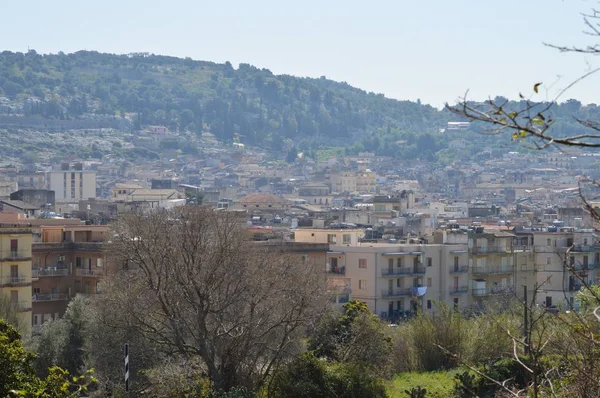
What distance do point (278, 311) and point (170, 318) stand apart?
262 cm

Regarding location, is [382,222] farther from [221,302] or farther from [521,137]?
[521,137]

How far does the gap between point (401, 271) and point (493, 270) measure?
498 centimetres

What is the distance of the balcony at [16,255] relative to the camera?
38781mm

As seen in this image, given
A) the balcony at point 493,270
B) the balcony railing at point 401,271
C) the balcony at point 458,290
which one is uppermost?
the balcony railing at point 401,271

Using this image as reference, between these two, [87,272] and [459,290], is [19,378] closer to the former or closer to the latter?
[87,272]

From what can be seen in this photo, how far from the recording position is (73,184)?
15962 cm

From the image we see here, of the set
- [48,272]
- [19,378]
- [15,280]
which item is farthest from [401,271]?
[19,378]

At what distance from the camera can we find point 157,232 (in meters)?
31.4

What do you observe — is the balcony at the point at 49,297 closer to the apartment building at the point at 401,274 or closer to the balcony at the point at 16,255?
the balcony at the point at 16,255

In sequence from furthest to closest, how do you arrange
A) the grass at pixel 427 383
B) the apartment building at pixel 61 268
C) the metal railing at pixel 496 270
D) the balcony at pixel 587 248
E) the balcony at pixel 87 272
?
the balcony at pixel 587 248
the metal railing at pixel 496 270
the balcony at pixel 87 272
the apartment building at pixel 61 268
the grass at pixel 427 383

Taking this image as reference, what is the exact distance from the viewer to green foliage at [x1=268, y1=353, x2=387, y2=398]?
88.2 ft

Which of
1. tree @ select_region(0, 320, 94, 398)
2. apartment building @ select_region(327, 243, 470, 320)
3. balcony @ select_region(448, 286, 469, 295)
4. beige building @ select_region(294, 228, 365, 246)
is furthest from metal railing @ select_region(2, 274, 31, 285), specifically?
tree @ select_region(0, 320, 94, 398)

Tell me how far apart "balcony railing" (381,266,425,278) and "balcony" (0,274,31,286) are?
14.7 metres

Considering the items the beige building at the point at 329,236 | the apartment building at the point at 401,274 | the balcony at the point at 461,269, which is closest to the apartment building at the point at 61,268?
the apartment building at the point at 401,274
